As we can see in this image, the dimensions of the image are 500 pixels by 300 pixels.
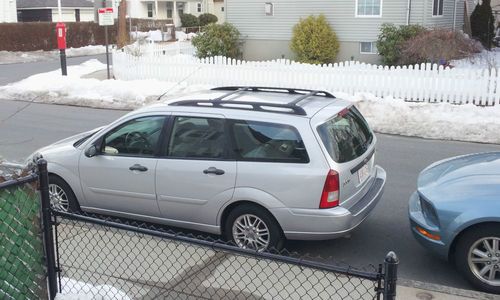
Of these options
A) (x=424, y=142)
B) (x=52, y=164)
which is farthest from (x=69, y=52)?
(x=52, y=164)

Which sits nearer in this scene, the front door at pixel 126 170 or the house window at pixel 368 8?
the front door at pixel 126 170

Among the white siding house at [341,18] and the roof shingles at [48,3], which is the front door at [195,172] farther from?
the roof shingles at [48,3]

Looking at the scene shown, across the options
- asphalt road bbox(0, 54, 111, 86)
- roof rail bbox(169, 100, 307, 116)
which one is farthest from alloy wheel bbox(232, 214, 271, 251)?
asphalt road bbox(0, 54, 111, 86)

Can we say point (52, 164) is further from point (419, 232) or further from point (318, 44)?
point (318, 44)

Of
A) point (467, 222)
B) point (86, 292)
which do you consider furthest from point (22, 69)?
point (467, 222)

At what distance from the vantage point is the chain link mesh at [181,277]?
15.3 feet

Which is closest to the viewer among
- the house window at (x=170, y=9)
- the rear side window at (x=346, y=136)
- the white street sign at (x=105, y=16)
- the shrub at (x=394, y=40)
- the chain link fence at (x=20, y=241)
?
the chain link fence at (x=20, y=241)

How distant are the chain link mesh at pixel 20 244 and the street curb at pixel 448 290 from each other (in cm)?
293

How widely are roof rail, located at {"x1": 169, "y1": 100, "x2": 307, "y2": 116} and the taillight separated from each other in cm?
71

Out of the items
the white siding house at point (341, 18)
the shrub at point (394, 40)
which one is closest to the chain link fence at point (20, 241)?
the shrub at point (394, 40)

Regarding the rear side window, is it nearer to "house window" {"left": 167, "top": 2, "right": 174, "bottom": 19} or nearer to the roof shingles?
the roof shingles

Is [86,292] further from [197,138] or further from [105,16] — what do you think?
[105,16]

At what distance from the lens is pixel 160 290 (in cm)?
483

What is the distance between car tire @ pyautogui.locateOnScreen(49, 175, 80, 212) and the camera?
6.84m
